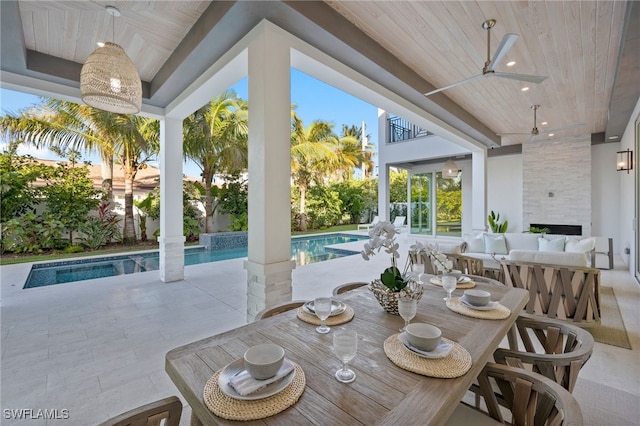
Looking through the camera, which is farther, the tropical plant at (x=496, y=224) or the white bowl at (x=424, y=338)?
the tropical plant at (x=496, y=224)

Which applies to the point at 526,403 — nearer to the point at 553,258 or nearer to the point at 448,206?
the point at 553,258

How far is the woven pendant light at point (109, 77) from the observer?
2.52 metres

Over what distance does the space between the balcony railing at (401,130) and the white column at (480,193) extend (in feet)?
8.57

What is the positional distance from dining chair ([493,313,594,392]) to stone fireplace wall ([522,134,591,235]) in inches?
334

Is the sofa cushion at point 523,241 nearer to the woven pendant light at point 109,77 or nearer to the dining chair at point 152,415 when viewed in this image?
the dining chair at point 152,415

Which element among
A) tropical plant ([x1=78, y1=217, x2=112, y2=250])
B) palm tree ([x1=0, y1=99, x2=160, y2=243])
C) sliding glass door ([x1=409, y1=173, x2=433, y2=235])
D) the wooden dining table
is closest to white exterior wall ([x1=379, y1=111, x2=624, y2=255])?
sliding glass door ([x1=409, y1=173, x2=433, y2=235])

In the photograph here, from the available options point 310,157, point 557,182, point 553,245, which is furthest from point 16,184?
point 557,182

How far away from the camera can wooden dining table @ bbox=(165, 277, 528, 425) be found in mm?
943

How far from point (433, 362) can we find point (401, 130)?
10490mm

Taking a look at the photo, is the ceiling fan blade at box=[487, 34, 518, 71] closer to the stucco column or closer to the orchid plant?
the stucco column

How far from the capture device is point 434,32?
3.17 m

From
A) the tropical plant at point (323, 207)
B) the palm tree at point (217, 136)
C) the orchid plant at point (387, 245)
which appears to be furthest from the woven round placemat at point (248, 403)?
the tropical plant at point (323, 207)

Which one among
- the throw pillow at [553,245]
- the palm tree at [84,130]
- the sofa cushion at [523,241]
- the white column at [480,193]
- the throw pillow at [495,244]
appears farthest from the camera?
the white column at [480,193]

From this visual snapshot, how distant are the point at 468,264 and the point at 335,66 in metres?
3.00
